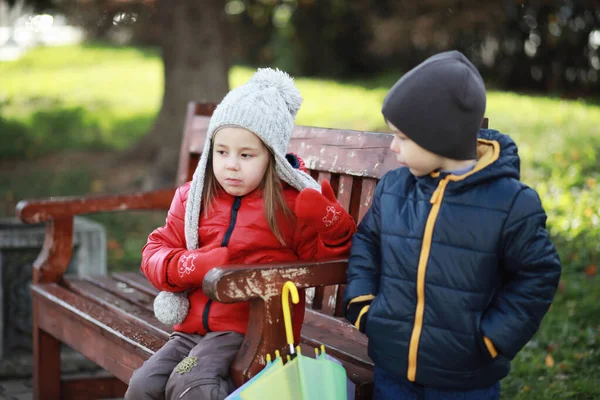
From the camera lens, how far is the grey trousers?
7.84 ft

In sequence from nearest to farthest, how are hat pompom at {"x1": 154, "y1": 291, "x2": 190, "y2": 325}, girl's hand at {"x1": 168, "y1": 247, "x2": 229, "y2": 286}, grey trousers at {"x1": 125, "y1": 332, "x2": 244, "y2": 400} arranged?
grey trousers at {"x1": 125, "y1": 332, "x2": 244, "y2": 400} → girl's hand at {"x1": 168, "y1": 247, "x2": 229, "y2": 286} → hat pompom at {"x1": 154, "y1": 291, "x2": 190, "y2": 325}

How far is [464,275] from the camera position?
222 cm

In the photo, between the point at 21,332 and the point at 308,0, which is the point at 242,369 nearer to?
the point at 21,332

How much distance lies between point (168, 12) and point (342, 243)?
644cm

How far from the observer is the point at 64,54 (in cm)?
1931

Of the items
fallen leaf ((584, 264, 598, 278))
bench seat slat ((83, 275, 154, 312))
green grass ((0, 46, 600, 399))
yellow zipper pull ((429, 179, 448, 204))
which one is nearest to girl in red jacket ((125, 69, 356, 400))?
yellow zipper pull ((429, 179, 448, 204))

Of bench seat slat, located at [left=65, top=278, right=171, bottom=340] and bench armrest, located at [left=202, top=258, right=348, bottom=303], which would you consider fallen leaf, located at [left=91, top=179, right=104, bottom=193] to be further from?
bench armrest, located at [left=202, top=258, right=348, bottom=303]

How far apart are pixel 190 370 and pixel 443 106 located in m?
1.08

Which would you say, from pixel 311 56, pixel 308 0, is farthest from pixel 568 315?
pixel 311 56

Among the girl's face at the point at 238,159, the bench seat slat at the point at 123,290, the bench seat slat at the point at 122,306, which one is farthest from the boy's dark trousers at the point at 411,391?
the bench seat slat at the point at 123,290

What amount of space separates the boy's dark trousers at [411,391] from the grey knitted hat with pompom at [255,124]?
682 mm

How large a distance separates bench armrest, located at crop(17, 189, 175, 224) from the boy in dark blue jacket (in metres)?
1.91

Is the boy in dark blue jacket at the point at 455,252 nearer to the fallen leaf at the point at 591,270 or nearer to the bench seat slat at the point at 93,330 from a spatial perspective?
the bench seat slat at the point at 93,330

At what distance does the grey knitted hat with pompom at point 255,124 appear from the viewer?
8.45ft
